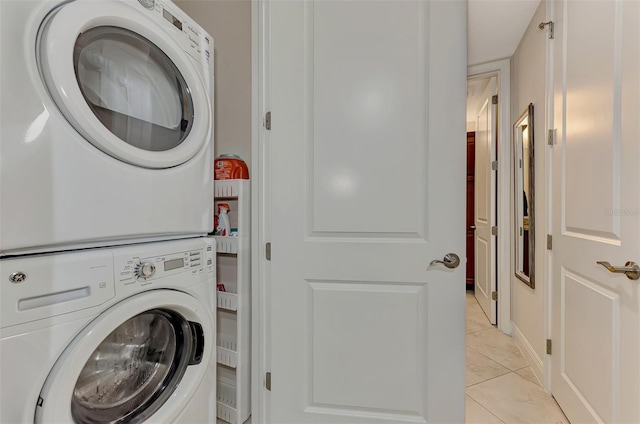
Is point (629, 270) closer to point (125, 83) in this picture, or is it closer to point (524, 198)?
point (524, 198)

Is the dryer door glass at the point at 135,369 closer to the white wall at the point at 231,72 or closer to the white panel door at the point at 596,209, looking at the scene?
the white wall at the point at 231,72

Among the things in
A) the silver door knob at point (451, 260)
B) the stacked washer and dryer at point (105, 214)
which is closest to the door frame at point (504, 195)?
the silver door knob at point (451, 260)

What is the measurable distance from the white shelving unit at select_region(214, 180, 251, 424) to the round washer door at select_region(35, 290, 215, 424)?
0.98ft

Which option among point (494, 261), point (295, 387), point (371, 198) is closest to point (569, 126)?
point (371, 198)

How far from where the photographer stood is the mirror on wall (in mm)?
2072

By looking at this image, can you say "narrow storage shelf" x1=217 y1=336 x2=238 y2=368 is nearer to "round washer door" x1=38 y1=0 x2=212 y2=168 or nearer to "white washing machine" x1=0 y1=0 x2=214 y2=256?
"white washing machine" x1=0 y1=0 x2=214 y2=256

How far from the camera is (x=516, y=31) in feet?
7.36

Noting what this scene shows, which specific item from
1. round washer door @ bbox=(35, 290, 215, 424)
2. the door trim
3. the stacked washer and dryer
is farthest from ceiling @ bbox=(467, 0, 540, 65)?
round washer door @ bbox=(35, 290, 215, 424)

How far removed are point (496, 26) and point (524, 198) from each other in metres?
1.30

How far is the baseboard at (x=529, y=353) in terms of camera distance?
184 cm

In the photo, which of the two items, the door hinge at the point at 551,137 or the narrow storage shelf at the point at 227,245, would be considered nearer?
the narrow storage shelf at the point at 227,245

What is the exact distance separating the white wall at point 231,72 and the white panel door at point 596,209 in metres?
1.51

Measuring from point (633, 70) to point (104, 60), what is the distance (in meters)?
1.73

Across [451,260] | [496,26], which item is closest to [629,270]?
[451,260]
